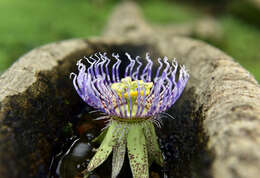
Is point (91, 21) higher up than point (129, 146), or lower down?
higher up

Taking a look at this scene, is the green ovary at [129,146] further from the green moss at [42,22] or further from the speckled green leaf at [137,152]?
the green moss at [42,22]

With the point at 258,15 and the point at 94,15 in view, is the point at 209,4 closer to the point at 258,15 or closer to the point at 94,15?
the point at 258,15

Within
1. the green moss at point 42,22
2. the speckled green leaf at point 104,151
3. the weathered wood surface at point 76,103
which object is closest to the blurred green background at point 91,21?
the green moss at point 42,22

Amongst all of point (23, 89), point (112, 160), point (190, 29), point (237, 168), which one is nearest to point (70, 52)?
point (23, 89)

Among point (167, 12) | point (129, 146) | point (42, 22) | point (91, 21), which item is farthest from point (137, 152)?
point (167, 12)

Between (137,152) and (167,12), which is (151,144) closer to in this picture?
(137,152)

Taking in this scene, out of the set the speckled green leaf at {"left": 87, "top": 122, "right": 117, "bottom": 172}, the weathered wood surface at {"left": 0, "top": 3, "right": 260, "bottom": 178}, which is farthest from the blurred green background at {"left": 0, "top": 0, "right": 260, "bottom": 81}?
the speckled green leaf at {"left": 87, "top": 122, "right": 117, "bottom": 172}
